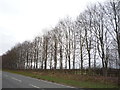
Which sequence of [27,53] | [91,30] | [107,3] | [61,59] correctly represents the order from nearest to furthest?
[107,3]
[91,30]
[61,59]
[27,53]

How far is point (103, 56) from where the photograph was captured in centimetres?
3644

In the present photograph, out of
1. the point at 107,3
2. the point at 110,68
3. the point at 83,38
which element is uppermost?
the point at 107,3

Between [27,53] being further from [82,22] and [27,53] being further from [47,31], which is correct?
[82,22]

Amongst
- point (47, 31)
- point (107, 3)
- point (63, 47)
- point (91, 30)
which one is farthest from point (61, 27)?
point (107, 3)

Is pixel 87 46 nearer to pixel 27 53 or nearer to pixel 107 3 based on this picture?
pixel 107 3

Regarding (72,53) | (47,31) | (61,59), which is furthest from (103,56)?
Result: (47,31)

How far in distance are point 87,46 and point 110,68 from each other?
8984 millimetres

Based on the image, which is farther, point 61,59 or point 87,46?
point 61,59

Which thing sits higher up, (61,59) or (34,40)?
(34,40)

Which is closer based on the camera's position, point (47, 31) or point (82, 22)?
point (82, 22)

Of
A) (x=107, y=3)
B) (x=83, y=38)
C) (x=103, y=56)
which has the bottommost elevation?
(x=103, y=56)

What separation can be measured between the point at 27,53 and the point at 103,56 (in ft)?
183

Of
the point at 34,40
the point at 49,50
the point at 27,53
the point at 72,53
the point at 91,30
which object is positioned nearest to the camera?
the point at 91,30

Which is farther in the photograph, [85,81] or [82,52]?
[82,52]
